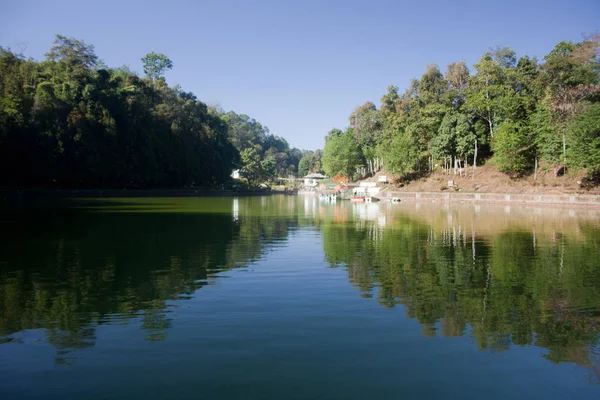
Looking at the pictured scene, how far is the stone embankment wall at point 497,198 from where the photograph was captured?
1665 inches

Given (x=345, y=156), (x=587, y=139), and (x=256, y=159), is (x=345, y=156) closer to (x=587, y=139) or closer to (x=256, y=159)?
(x=256, y=159)

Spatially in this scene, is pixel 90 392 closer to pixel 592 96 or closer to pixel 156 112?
pixel 592 96

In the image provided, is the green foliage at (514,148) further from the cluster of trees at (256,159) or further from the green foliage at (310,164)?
the green foliage at (310,164)

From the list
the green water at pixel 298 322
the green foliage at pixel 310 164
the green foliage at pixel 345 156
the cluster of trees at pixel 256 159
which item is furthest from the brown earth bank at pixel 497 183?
the green foliage at pixel 310 164

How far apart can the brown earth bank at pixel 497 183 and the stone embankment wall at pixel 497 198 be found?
9.57 feet

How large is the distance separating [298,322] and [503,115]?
6146 centimetres

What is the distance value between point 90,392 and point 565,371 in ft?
21.1

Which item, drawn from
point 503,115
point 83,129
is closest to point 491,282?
point 503,115

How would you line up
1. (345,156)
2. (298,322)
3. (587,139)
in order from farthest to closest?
(345,156) → (587,139) → (298,322)

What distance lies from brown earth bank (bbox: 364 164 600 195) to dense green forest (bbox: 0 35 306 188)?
125 feet

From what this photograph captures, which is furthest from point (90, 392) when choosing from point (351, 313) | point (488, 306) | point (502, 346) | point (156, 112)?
point (156, 112)

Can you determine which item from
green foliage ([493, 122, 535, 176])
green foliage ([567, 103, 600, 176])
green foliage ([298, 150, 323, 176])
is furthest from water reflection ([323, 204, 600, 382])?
green foliage ([298, 150, 323, 176])

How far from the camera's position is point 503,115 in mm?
62000

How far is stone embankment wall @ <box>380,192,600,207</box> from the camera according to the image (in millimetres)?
42297
